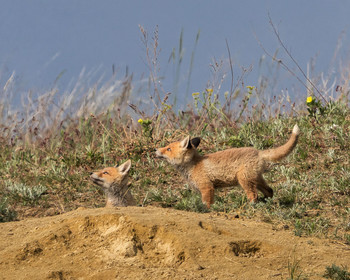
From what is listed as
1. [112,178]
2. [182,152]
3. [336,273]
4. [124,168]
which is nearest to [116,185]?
[112,178]

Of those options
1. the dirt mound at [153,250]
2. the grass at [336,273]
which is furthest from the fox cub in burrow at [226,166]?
the grass at [336,273]

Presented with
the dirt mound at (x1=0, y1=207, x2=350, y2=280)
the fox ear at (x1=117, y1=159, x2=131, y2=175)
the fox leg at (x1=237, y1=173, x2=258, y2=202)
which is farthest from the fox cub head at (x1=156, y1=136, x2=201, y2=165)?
the dirt mound at (x1=0, y1=207, x2=350, y2=280)

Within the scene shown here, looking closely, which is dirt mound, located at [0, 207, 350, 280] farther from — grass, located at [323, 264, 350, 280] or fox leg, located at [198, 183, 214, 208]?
fox leg, located at [198, 183, 214, 208]

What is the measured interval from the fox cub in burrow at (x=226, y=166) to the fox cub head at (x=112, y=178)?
77cm

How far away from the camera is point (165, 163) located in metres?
9.55

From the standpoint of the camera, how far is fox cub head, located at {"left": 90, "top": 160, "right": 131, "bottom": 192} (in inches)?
292

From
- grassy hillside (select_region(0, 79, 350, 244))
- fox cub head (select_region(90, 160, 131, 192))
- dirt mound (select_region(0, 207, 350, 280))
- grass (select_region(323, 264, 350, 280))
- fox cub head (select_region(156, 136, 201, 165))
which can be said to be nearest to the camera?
grass (select_region(323, 264, 350, 280))

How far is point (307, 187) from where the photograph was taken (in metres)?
7.88

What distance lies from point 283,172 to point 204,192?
1.65 meters

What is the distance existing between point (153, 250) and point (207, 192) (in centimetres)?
284

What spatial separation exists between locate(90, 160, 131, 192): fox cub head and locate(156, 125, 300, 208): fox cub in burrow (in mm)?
768

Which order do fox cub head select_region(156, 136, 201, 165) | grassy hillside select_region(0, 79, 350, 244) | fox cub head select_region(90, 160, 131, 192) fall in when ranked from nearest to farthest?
grassy hillside select_region(0, 79, 350, 244), fox cub head select_region(90, 160, 131, 192), fox cub head select_region(156, 136, 201, 165)

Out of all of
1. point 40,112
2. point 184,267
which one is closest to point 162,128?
point 40,112

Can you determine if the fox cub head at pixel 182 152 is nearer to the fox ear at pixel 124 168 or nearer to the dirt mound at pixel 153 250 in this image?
the fox ear at pixel 124 168
